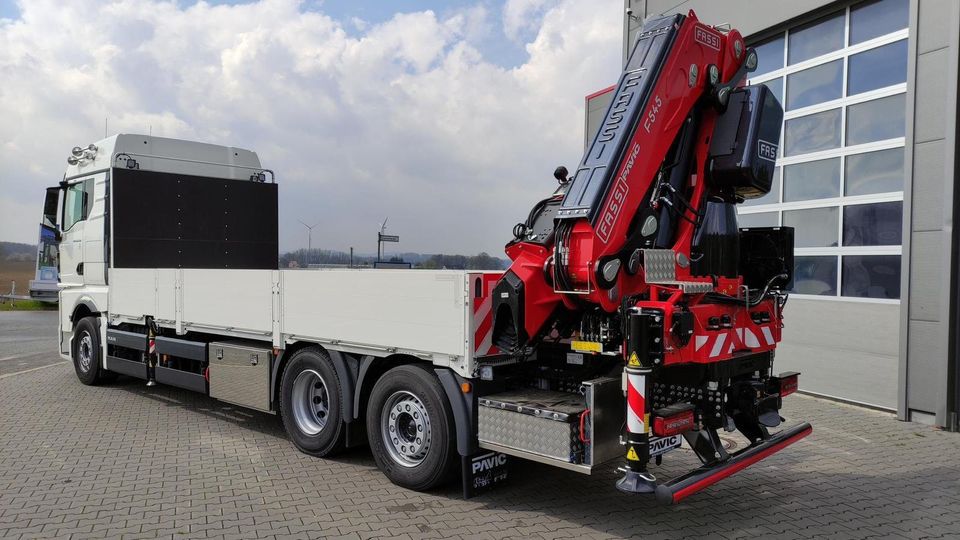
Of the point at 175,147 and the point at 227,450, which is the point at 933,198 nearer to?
the point at 227,450

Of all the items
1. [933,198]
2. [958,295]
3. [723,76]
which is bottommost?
[958,295]

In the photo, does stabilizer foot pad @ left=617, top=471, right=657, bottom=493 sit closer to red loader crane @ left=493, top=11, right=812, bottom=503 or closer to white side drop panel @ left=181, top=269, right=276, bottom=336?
red loader crane @ left=493, top=11, right=812, bottom=503

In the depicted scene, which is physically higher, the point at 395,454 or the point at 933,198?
the point at 933,198

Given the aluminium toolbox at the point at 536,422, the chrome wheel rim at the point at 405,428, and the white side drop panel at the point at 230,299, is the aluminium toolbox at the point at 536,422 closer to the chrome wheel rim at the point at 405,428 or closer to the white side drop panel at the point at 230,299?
the chrome wheel rim at the point at 405,428

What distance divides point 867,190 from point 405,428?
650 cm

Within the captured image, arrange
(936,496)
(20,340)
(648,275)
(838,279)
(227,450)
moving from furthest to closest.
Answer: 1. (20,340)
2. (838,279)
3. (227,450)
4. (936,496)
5. (648,275)

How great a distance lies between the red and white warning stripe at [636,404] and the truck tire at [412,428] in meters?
1.32

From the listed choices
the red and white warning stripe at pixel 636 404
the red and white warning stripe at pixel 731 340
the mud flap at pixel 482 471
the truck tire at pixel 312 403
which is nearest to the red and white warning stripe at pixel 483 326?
the mud flap at pixel 482 471

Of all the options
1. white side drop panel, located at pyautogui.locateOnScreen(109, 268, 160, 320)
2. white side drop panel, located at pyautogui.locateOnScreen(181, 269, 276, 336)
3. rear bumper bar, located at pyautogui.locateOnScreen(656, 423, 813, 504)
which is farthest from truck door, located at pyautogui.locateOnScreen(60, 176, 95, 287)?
rear bumper bar, located at pyautogui.locateOnScreen(656, 423, 813, 504)

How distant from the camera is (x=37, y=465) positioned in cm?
579

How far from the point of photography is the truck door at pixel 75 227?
9.58 m

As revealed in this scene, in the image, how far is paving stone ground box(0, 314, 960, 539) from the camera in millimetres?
4469

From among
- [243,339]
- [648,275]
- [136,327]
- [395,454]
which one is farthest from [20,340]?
[648,275]

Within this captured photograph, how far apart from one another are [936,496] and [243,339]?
20.7 ft
